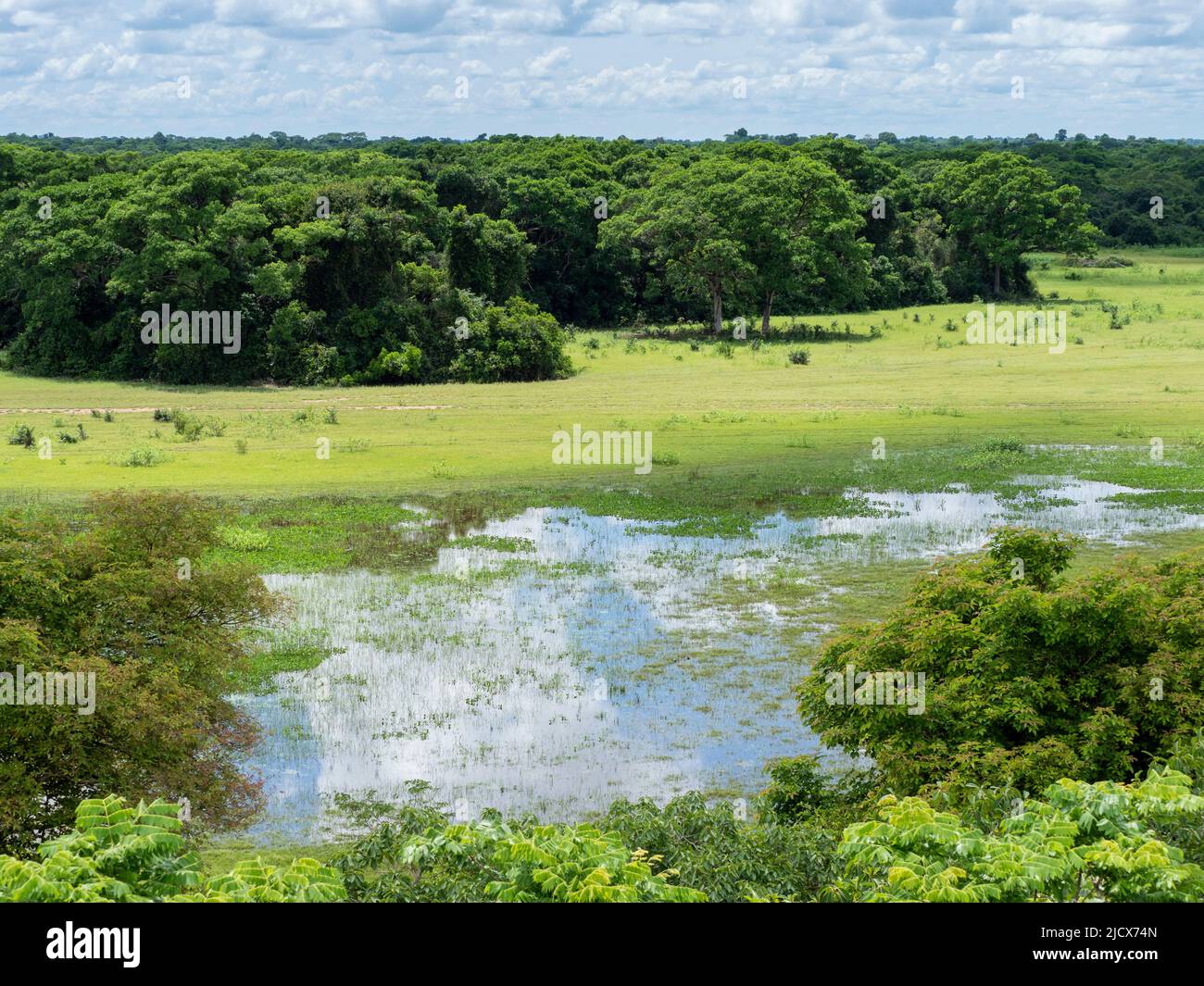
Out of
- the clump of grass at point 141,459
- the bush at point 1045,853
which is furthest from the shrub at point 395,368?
the bush at point 1045,853

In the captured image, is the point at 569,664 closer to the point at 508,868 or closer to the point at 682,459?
the point at 508,868

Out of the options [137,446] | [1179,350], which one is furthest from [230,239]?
[1179,350]

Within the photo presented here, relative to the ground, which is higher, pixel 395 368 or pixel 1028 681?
pixel 395 368

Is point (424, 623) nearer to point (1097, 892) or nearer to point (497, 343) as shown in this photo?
point (1097, 892)

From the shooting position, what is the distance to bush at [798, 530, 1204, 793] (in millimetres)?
12344

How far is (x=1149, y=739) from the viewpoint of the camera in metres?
12.9

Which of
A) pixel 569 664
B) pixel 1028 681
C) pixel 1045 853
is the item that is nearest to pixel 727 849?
pixel 1045 853

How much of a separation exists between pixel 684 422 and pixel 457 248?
57.9 feet

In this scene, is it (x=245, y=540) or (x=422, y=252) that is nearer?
(x=245, y=540)

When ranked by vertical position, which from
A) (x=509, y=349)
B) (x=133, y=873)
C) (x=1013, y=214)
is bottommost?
(x=133, y=873)

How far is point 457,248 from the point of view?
2180 inches

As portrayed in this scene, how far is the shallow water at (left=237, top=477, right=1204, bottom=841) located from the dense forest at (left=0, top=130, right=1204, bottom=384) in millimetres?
24380

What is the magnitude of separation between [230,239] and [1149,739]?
44267mm
